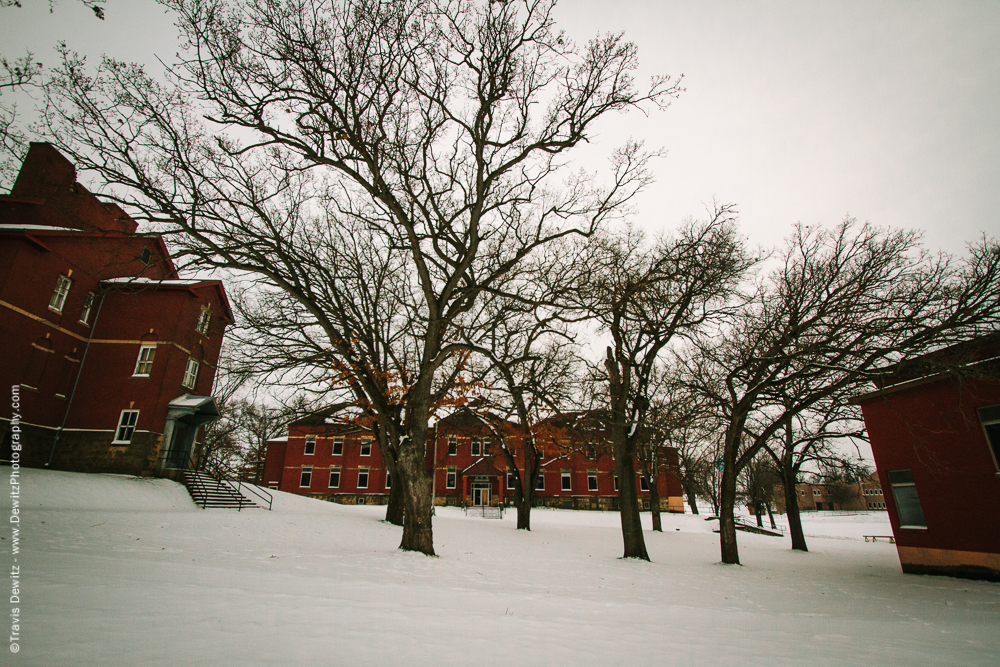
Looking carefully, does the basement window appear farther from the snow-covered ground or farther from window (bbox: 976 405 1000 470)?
window (bbox: 976 405 1000 470)

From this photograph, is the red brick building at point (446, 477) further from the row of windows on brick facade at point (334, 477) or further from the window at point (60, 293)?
the window at point (60, 293)

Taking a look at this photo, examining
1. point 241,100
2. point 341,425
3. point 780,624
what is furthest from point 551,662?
point 341,425

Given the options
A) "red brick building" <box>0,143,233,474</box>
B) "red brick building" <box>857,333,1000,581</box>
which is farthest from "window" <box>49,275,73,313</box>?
"red brick building" <box>857,333,1000,581</box>

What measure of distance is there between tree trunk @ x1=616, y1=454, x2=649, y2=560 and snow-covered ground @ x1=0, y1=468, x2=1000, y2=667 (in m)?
0.87

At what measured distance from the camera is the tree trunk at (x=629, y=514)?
14.6 m

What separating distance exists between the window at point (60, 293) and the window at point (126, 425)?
5.79 m

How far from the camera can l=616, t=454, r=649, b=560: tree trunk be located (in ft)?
47.9

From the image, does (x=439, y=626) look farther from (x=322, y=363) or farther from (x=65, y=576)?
(x=322, y=363)

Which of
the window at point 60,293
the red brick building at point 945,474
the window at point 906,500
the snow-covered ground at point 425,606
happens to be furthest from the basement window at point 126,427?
the window at point 906,500

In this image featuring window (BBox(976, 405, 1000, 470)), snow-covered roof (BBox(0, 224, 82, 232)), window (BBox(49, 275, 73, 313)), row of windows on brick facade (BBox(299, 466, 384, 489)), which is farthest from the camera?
row of windows on brick facade (BBox(299, 466, 384, 489))

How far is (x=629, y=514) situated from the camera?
14.9m

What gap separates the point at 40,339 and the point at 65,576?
72.9 feet

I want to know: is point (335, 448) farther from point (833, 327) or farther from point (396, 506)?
point (833, 327)

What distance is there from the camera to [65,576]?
498cm
